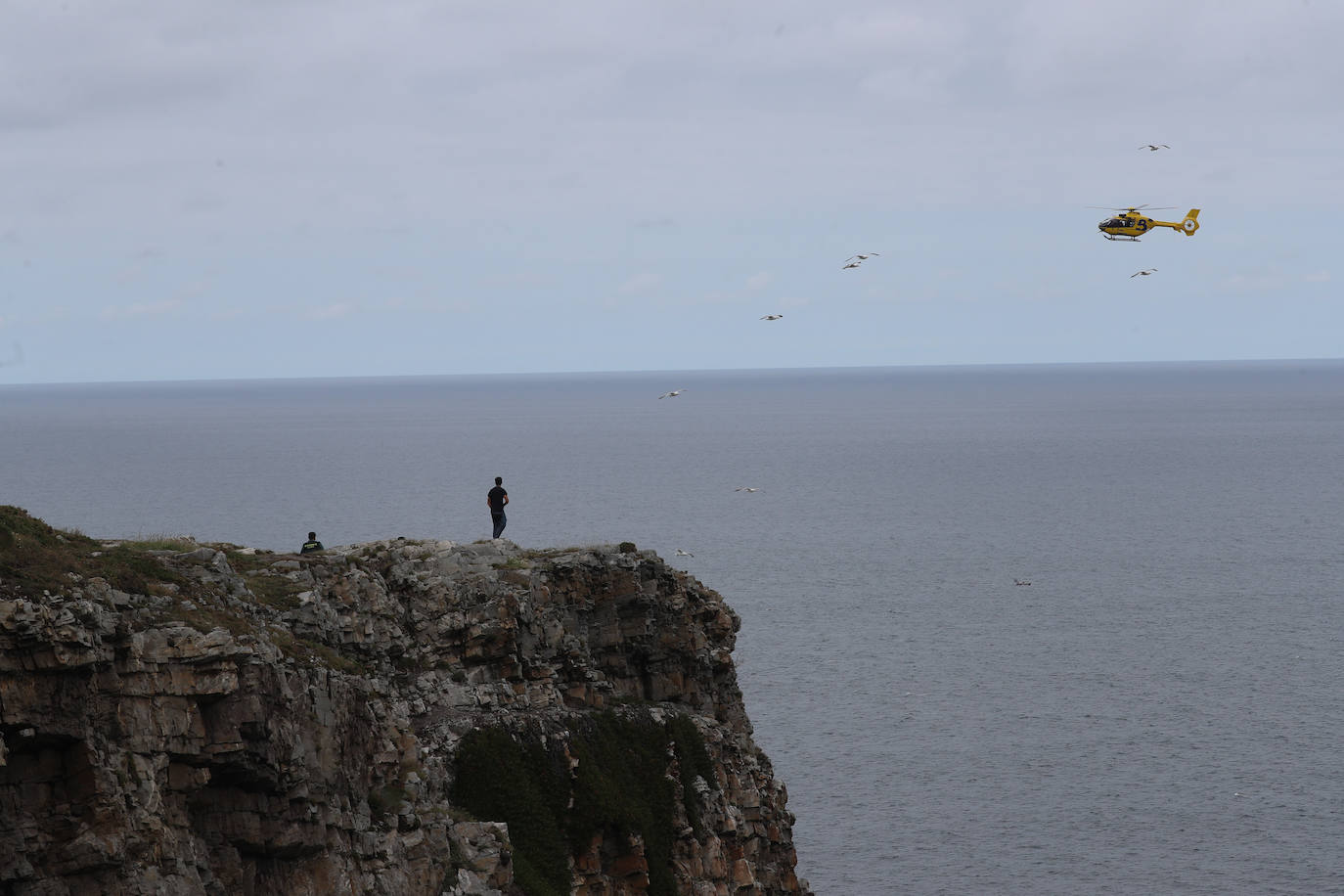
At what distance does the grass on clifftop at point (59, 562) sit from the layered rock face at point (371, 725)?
180mm

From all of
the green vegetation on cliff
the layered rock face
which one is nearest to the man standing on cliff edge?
the layered rock face

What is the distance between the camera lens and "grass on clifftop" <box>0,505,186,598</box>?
27188 millimetres

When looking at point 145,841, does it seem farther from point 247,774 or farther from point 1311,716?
point 1311,716

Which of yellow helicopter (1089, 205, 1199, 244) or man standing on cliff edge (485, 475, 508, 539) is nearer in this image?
man standing on cliff edge (485, 475, 508, 539)

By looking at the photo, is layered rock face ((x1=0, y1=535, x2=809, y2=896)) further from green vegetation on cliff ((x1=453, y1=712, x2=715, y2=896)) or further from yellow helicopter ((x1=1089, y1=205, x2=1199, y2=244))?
yellow helicopter ((x1=1089, y1=205, x2=1199, y2=244))

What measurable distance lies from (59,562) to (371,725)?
940cm

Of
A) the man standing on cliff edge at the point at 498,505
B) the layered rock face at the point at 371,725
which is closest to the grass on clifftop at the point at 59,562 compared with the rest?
the layered rock face at the point at 371,725

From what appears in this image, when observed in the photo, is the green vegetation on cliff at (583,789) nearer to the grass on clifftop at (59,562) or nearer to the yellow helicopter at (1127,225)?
the grass on clifftop at (59,562)

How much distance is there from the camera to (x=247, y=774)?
29.8 meters

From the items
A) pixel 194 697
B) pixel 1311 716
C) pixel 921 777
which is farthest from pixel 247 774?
pixel 1311 716

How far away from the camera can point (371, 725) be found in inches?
1382

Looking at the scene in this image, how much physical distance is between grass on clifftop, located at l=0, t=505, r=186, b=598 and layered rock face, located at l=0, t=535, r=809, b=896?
7.1 inches

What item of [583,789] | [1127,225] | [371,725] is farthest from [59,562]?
[1127,225]

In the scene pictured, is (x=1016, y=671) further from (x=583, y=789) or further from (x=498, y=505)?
(x=583, y=789)
